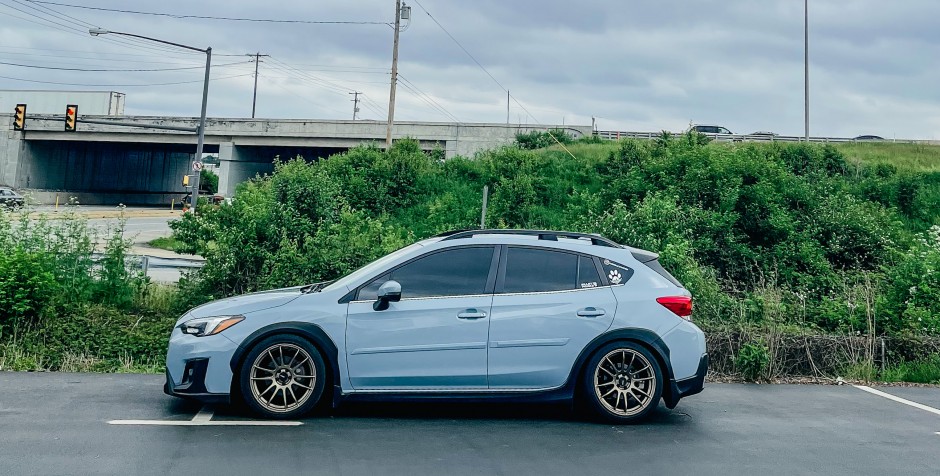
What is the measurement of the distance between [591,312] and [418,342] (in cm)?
148

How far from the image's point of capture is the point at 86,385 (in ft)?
28.2

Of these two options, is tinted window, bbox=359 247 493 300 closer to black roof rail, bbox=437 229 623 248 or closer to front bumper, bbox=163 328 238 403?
black roof rail, bbox=437 229 623 248

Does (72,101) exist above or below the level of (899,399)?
above

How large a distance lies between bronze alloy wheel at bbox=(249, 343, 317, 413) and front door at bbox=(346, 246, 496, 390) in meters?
0.37

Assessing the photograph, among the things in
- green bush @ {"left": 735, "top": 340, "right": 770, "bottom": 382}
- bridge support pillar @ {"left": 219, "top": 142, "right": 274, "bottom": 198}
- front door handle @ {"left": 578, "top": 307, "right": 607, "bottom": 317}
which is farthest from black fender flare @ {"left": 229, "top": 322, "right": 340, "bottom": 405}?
bridge support pillar @ {"left": 219, "top": 142, "right": 274, "bottom": 198}

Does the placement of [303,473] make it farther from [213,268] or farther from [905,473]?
[213,268]

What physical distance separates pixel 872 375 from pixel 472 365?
223 inches

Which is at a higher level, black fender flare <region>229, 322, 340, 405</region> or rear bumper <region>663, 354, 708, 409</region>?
black fender flare <region>229, 322, 340, 405</region>

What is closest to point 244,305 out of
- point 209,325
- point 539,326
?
point 209,325

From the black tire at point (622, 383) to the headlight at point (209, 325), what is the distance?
9.70ft

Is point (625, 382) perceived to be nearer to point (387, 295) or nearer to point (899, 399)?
point (387, 295)

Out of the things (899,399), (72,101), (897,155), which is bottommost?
(899,399)

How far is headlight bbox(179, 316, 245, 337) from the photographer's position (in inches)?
283

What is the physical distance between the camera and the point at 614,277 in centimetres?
768
